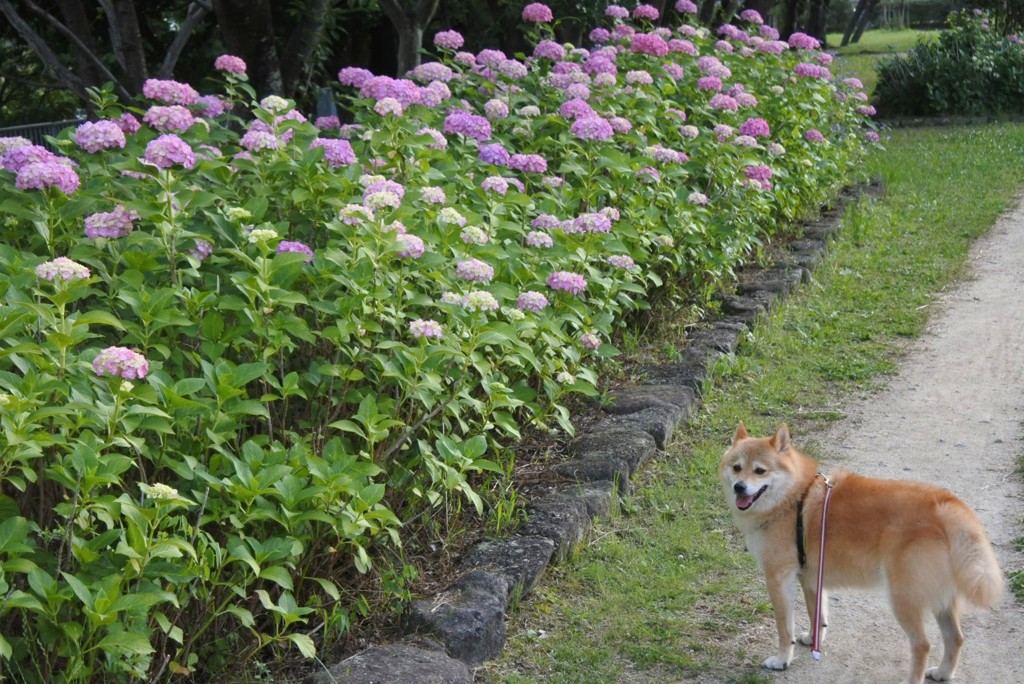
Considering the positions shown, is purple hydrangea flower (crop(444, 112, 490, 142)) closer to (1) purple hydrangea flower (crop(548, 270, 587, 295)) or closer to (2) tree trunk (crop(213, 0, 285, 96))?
(1) purple hydrangea flower (crop(548, 270, 587, 295))

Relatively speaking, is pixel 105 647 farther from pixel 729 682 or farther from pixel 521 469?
pixel 521 469

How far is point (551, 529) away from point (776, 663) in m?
1.07

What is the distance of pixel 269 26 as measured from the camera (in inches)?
310

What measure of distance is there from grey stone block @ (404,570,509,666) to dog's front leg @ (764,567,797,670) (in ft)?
3.22

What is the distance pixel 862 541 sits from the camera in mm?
4125

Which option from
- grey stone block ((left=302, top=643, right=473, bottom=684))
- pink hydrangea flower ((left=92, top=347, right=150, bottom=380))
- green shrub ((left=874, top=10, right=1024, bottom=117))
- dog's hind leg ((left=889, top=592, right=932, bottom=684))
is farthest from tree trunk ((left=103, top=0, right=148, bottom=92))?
green shrub ((left=874, top=10, right=1024, bottom=117))

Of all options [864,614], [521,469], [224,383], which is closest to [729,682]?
[864,614]

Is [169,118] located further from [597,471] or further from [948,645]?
[948,645]

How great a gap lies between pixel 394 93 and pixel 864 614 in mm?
3344

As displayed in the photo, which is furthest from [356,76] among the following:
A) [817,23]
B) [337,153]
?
[817,23]

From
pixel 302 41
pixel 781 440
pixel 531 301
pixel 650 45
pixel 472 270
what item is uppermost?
pixel 650 45

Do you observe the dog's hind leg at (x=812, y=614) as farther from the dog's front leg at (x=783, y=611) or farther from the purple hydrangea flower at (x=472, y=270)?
the purple hydrangea flower at (x=472, y=270)

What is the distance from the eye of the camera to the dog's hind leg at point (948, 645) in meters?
4.07

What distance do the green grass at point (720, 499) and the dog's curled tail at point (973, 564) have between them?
82cm
